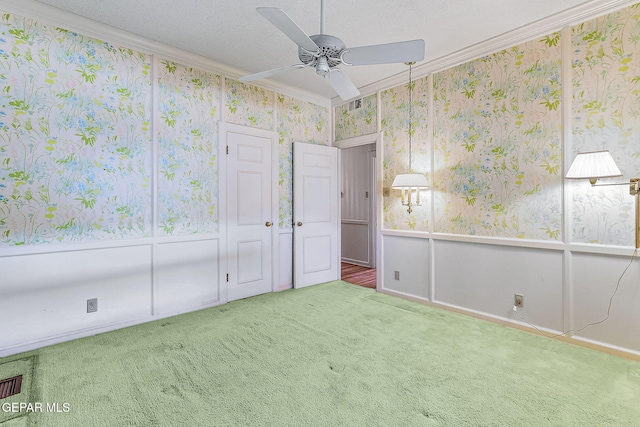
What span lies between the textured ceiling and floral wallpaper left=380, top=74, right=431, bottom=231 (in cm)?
63

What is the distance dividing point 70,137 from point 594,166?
4150 millimetres

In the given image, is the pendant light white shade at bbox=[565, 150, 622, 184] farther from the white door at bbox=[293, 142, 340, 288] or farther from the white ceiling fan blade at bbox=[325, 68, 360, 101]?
the white door at bbox=[293, 142, 340, 288]

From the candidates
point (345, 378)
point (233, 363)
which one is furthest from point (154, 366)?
point (345, 378)

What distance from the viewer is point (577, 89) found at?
8.30ft

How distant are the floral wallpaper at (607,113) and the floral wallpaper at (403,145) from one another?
4.46 feet

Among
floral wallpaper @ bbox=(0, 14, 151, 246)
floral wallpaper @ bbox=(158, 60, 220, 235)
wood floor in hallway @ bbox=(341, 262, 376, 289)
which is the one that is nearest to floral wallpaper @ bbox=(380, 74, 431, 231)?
wood floor in hallway @ bbox=(341, 262, 376, 289)

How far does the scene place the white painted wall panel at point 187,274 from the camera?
10.3 ft

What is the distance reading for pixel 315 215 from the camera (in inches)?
176

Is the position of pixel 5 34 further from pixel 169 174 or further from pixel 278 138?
pixel 278 138

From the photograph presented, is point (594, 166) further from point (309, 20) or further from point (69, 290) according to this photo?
point (69, 290)

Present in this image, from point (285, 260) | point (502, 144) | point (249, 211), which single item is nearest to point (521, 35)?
point (502, 144)

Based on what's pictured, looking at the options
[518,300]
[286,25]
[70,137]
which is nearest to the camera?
[286,25]

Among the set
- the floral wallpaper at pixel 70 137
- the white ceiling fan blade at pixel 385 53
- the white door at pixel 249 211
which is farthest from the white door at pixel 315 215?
the white ceiling fan blade at pixel 385 53

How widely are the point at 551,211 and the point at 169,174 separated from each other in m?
3.62
